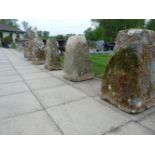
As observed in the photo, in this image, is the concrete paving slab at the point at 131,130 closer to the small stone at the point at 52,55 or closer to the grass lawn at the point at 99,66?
the grass lawn at the point at 99,66

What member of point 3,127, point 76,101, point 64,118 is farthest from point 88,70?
point 3,127

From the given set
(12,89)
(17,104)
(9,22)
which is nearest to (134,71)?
(17,104)

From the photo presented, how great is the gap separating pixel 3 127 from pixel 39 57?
268 inches

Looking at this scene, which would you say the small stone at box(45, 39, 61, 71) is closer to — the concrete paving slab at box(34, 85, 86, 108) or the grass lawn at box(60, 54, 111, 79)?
the grass lawn at box(60, 54, 111, 79)

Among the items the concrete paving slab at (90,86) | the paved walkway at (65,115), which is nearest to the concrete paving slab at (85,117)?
the paved walkway at (65,115)

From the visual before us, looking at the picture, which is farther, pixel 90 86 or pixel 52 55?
pixel 52 55

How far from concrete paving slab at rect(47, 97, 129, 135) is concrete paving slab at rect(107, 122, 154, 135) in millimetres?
101

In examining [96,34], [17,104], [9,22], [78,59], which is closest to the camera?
[17,104]

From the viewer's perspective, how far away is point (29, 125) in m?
2.27

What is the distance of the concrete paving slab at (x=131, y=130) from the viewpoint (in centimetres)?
205

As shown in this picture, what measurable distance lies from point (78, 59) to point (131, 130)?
9.30 ft

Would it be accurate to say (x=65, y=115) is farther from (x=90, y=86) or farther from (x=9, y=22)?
(x=9, y=22)

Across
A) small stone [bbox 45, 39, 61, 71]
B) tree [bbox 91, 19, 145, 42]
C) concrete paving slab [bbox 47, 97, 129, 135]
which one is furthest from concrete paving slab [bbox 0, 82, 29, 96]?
tree [bbox 91, 19, 145, 42]

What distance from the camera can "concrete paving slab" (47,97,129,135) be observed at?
7.07ft
